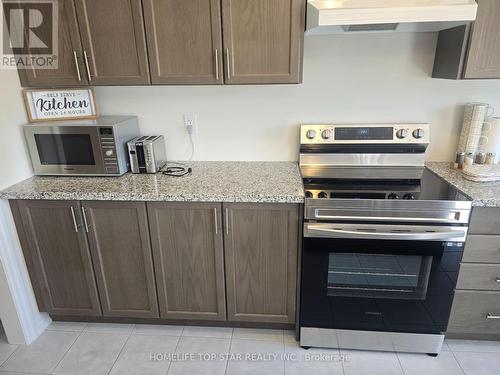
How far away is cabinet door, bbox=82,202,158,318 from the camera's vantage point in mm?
1729

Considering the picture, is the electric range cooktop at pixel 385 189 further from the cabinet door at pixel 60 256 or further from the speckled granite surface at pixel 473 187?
the cabinet door at pixel 60 256

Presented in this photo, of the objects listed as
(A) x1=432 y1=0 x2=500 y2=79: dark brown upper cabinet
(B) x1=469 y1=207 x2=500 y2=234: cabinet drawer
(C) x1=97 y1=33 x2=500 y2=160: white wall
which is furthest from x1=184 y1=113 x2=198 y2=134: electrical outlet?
(B) x1=469 y1=207 x2=500 y2=234: cabinet drawer

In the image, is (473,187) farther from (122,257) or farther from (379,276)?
(122,257)

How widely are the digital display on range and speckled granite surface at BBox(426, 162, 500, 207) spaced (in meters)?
0.33

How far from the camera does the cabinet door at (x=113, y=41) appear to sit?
1656 mm

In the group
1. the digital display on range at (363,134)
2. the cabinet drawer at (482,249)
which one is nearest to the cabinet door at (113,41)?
the digital display on range at (363,134)

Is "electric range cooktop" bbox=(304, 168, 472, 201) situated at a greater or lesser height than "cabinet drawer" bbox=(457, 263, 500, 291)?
greater

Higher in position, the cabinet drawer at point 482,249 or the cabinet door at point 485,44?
the cabinet door at point 485,44

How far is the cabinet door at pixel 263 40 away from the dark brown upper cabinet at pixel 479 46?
0.76 meters

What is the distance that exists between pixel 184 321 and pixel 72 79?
59.2 inches

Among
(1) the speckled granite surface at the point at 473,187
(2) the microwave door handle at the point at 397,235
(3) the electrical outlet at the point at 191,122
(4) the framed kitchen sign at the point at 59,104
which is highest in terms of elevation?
(4) the framed kitchen sign at the point at 59,104

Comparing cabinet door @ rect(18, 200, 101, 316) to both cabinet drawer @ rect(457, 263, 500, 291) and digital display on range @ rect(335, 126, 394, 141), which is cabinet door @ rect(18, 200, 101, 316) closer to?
digital display on range @ rect(335, 126, 394, 141)

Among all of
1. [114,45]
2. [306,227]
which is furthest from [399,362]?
[114,45]

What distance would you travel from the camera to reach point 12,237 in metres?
1.80
